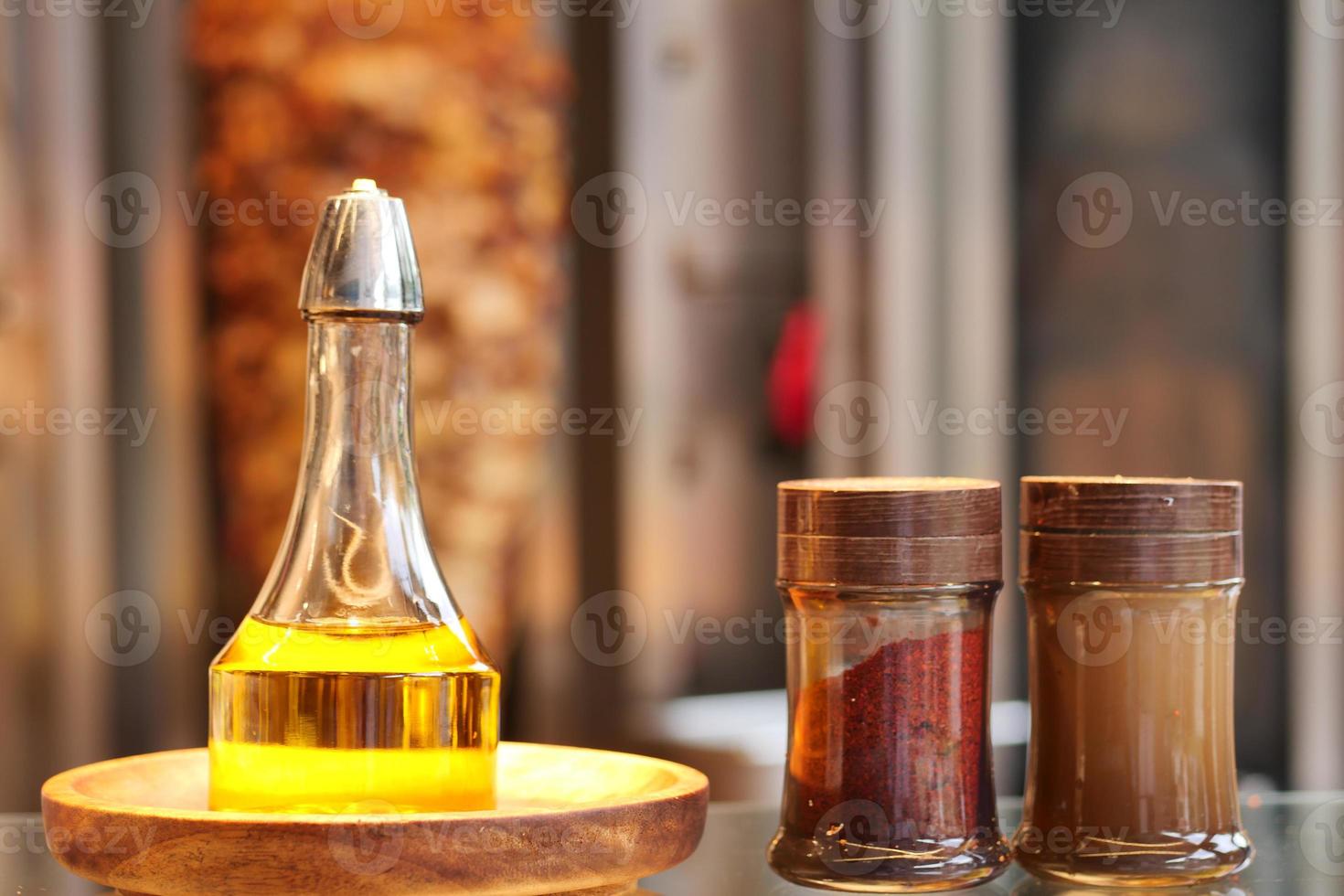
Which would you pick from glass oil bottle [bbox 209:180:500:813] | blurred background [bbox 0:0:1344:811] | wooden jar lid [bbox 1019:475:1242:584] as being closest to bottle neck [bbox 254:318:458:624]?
glass oil bottle [bbox 209:180:500:813]

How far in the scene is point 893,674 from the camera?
0.58m

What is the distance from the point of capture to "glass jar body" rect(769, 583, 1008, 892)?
0.58 metres

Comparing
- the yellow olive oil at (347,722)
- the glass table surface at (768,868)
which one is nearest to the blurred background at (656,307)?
the glass table surface at (768,868)

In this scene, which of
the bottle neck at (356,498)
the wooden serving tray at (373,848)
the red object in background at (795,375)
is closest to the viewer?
the wooden serving tray at (373,848)

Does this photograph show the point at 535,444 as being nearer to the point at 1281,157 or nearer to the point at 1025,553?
the point at 1281,157

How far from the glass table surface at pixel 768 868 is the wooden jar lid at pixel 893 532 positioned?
126mm

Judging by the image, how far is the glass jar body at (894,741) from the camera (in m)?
0.58

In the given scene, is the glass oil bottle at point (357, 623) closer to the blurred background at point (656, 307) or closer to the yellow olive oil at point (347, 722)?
the yellow olive oil at point (347, 722)

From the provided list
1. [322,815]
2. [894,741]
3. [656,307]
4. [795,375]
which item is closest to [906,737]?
[894,741]

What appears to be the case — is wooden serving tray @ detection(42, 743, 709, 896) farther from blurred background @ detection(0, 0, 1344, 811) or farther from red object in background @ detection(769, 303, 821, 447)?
red object in background @ detection(769, 303, 821, 447)

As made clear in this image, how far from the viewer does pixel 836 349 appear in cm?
197

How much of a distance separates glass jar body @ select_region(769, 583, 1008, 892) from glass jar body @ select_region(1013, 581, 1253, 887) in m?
0.04

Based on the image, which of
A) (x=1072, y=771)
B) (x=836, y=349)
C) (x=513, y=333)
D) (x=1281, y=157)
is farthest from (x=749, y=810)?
(x=1281, y=157)

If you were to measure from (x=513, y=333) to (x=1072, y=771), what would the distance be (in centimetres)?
113
